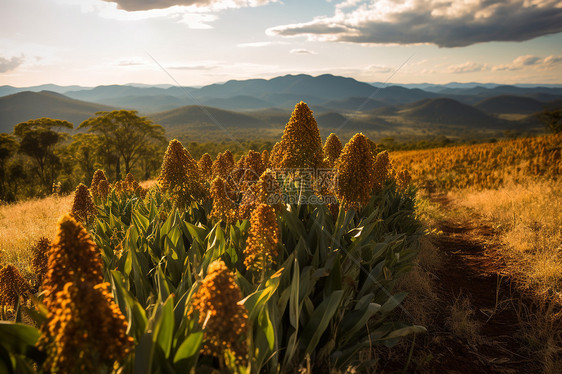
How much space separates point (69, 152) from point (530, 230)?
6011cm

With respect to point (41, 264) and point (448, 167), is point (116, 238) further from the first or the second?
point (448, 167)

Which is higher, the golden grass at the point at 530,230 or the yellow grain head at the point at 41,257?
the yellow grain head at the point at 41,257

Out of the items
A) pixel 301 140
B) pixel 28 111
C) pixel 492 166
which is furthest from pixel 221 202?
pixel 28 111

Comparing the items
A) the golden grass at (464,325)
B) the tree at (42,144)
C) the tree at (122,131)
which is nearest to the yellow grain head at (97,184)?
the golden grass at (464,325)

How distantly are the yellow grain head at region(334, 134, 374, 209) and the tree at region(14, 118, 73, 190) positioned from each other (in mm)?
48289

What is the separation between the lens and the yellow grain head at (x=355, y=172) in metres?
3.71

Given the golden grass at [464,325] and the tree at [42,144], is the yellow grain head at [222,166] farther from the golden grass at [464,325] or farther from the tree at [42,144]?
the tree at [42,144]

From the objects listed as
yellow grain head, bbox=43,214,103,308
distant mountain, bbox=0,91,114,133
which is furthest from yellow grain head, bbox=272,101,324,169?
distant mountain, bbox=0,91,114,133

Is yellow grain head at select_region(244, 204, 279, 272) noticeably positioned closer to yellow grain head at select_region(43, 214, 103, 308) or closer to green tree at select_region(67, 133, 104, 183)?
yellow grain head at select_region(43, 214, 103, 308)

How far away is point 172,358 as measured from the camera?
180 cm

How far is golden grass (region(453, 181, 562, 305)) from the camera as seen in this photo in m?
4.84

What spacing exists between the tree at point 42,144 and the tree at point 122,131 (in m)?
5.72

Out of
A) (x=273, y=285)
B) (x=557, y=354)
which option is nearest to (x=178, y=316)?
(x=273, y=285)

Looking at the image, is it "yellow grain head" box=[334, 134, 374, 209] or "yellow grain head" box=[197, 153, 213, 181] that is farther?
"yellow grain head" box=[197, 153, 213, 181]
